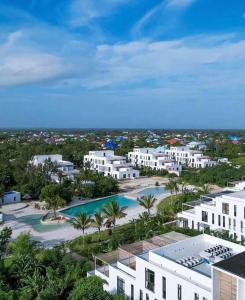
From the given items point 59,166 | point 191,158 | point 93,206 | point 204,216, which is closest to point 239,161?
point 191,158

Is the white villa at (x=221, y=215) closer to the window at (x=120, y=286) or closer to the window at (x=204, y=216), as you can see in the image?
the window at (x=204, y=216)

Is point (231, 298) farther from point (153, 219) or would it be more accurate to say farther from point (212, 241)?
point (153, 219)

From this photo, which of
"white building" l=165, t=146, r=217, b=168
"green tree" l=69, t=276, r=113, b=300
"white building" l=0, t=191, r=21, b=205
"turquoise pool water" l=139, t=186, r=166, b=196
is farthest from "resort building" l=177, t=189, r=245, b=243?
"white building" l=165, t=146, r=217, b=168

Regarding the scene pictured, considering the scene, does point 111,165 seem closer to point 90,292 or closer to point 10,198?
point 10,198

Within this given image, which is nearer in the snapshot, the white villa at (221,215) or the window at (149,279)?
the window at (149,279)

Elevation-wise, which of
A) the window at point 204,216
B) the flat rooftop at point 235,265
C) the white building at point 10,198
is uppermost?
the flat rooftop at point 235,265

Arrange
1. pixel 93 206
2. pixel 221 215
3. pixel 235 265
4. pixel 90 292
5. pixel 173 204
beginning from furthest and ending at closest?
pixel 93 206
pixel 173 204
pixel 221 215
pixel 90 292
pixel 235 265

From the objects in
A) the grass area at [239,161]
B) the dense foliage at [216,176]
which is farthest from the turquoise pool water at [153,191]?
the grass area at [239,161]
